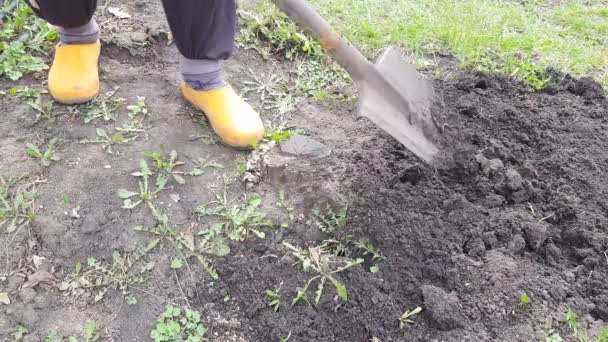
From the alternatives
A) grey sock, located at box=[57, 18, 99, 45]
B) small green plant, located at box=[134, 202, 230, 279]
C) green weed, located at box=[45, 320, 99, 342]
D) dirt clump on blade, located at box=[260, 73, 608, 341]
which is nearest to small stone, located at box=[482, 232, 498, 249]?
dirt clump on blade, located at box=[260, 73, 608, 341]

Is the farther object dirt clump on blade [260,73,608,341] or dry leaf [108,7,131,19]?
dry leaf [108,7,131,19]

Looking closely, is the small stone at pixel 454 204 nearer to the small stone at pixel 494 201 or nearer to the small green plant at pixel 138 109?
the small stone at pixel 494 201

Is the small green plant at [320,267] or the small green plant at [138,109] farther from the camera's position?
the small green plant at [138,109]

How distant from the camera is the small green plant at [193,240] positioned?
1.80 meters

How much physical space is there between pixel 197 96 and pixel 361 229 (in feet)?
2.96

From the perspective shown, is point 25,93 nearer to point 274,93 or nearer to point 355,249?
point 274,93

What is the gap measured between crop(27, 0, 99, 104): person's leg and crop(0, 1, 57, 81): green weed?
189mm

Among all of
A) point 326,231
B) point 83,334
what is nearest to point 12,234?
point 83,334

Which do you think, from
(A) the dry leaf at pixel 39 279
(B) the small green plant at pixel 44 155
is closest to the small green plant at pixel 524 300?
(A) the dry leaf at pixel 39 279

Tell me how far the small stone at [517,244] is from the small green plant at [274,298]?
0.82 meters

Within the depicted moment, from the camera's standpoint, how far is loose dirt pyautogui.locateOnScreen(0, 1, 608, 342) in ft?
5.45

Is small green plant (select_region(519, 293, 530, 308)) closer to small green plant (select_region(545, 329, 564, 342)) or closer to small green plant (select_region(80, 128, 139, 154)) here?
small green plant (select_region(545, 329, 564, 342))

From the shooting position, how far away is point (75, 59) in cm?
223

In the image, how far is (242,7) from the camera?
301 cm
